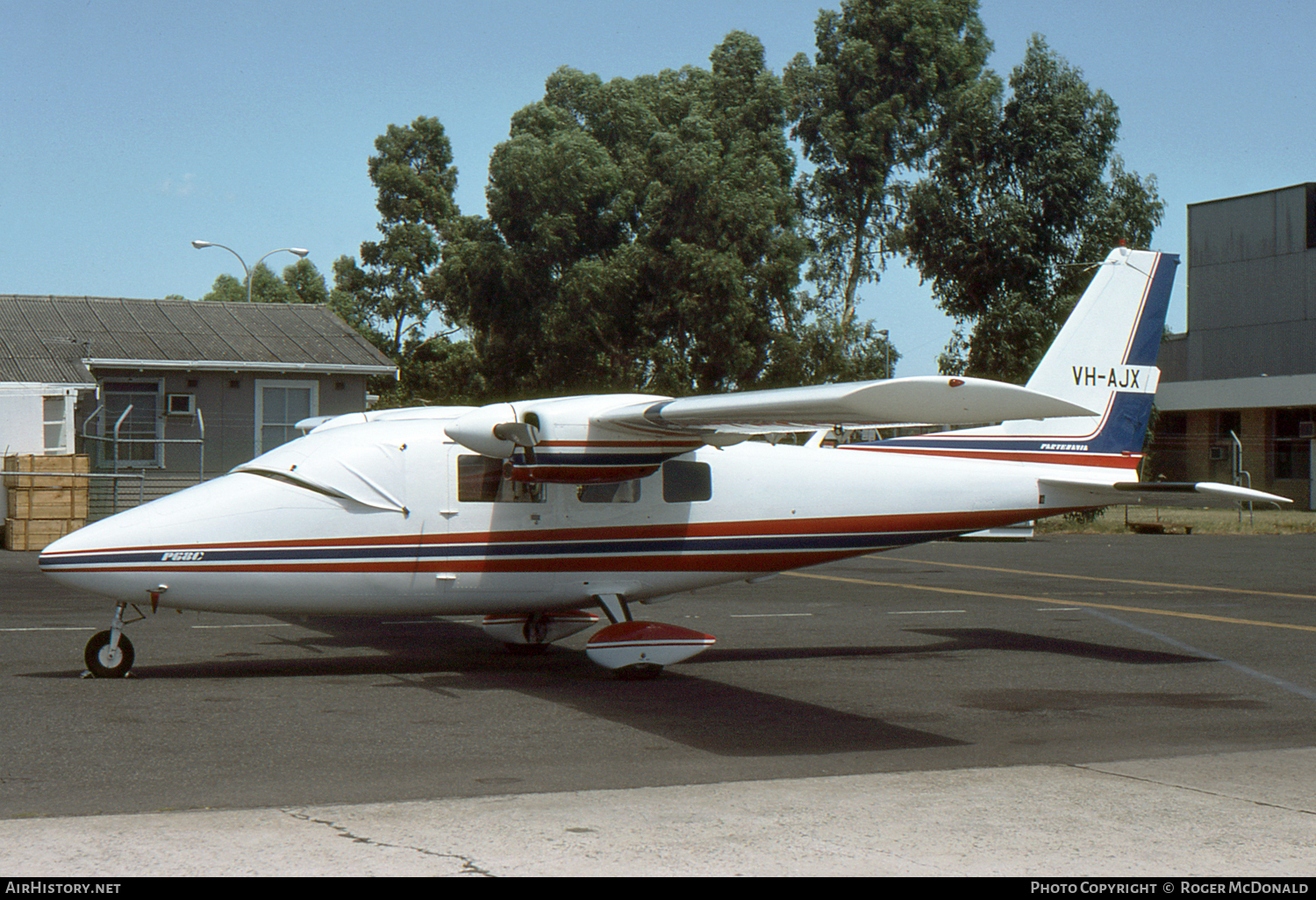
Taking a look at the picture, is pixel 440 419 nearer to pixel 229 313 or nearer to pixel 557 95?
pixel 229 313

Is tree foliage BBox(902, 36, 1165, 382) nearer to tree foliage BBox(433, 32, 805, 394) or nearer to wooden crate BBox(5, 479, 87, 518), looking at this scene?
tree foliage BBox(433, 32, 805, 394)

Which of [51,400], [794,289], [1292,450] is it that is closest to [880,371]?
[794,289]

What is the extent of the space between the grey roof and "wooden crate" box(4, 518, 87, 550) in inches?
157

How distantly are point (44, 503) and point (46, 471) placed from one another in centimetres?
64

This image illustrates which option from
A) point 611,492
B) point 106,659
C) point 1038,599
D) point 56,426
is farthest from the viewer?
point 56,426

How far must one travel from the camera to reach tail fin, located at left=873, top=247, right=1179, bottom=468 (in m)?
14.1

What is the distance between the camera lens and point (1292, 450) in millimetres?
57406

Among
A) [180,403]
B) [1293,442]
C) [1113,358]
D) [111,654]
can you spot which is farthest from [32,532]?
[1293,442]

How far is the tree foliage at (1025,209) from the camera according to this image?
4128 cm

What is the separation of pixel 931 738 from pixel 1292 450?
54858 millimetres

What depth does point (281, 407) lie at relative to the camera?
32.3m

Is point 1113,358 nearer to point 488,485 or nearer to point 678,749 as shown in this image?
point 488,485

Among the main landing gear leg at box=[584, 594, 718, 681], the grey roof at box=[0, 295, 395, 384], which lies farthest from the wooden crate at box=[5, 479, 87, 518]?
the main landing gear leg at box=[584, 594, 718, 681]

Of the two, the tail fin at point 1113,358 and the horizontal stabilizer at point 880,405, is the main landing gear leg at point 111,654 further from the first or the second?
the tail fin at point 1113,358
